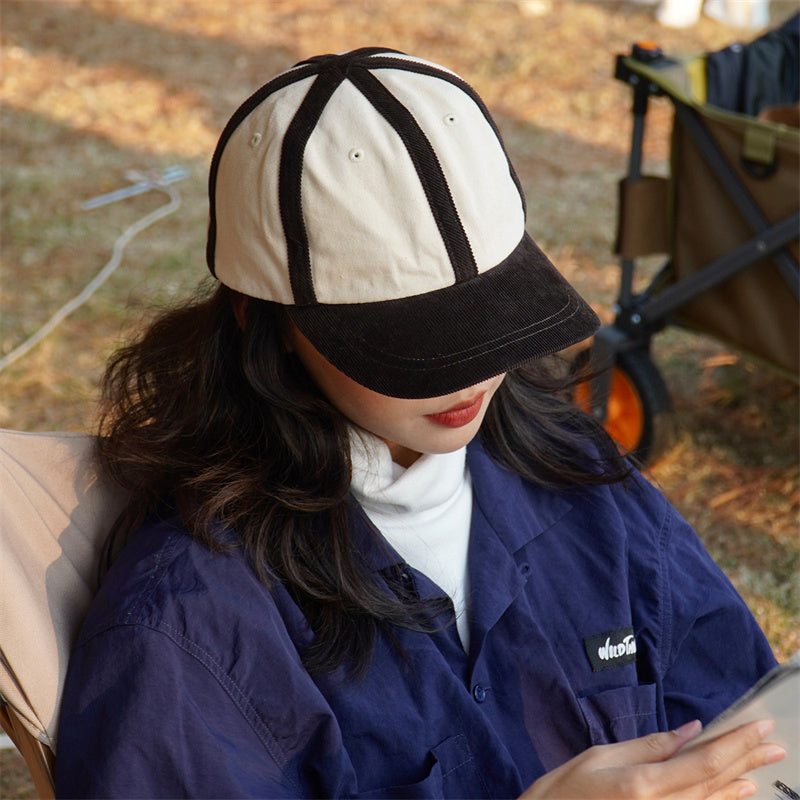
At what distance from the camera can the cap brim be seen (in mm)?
1130

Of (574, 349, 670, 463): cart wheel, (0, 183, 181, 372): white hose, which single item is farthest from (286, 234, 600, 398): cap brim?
(0, 183, 181, 372): white hose


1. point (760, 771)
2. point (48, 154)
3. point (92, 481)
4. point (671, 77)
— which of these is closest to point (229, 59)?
point (48, 154)

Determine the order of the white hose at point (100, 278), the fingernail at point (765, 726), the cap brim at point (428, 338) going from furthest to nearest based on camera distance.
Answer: the white hose at point (100, 278) < the cap brim at point (428, 338) < the fingernail at point (765, 726)

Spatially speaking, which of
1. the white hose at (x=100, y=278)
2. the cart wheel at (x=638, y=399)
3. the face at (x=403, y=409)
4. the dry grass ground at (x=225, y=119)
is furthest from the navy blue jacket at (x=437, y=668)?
the white hose at (x=100, y=278)

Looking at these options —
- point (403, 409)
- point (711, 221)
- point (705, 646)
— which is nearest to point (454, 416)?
point (403, 409)

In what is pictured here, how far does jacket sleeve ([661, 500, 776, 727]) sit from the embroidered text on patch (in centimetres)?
8

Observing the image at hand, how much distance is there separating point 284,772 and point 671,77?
2152 millimetres

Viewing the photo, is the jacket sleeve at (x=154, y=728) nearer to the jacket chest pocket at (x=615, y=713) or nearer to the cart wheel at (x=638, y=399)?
the jacket chest pocket at (x=615, y=713)

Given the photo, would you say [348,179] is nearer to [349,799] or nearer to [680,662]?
[349,799]

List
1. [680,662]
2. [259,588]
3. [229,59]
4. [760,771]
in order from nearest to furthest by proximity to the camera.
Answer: [760,771], [259,588], [680,662], [229,59]

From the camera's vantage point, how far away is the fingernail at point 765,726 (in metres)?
1.02

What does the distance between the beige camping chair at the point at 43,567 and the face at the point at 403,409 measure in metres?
0.31

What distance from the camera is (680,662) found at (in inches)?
58.0

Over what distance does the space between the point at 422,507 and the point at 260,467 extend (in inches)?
8.1
